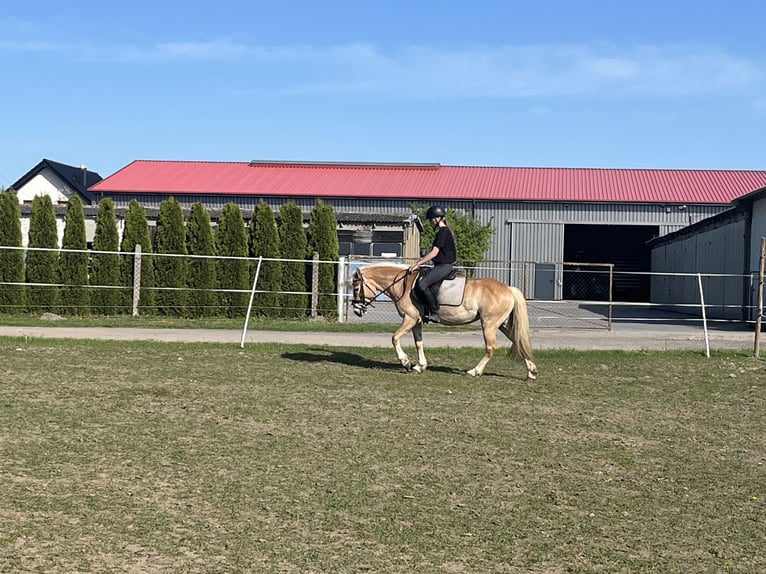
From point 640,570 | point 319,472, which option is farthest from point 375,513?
point 640,570

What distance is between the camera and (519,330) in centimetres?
1338

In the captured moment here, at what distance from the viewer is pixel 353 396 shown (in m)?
11.2

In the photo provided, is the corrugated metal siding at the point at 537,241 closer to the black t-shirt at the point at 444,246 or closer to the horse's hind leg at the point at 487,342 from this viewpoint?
the horse's hind leg at the point at 487,342

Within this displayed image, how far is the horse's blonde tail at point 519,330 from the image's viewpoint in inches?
524

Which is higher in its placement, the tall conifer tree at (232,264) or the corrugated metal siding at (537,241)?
the corrugated metal siding at (537,241)

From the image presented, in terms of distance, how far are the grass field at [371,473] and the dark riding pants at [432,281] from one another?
101 centimetres

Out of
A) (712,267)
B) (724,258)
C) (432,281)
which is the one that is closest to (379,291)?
(432,281)

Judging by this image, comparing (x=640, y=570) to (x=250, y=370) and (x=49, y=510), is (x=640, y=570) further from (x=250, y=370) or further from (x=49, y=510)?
(x=250, y=370)

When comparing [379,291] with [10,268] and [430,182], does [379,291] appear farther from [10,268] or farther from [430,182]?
[430,182]

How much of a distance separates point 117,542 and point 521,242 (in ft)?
160

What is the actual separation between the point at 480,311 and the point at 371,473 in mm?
6606

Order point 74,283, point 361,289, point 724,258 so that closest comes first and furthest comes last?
1. point 361,289
2. point 74,283
3. point 724,258

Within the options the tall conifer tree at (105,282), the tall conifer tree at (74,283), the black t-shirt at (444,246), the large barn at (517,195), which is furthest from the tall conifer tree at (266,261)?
the large barn at (517,195)

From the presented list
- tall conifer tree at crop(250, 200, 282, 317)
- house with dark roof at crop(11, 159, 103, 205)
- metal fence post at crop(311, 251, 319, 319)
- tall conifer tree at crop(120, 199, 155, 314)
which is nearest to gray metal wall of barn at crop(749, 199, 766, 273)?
metal fence post at crop(311, 251, 319, 319)
